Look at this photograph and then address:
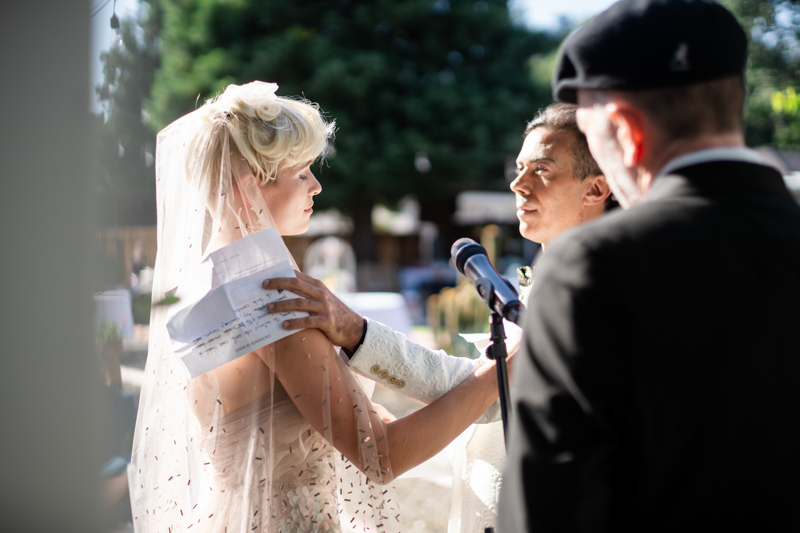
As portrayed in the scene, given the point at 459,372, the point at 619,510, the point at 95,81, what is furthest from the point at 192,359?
the point at 95,81

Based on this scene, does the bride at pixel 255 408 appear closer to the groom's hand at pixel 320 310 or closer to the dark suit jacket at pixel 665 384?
the groom's hand at pixel 320 310

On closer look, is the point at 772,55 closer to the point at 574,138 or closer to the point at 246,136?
the point at 574,138

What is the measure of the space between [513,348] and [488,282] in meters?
0.49

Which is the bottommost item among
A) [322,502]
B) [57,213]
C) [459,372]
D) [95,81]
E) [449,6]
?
[322,502]

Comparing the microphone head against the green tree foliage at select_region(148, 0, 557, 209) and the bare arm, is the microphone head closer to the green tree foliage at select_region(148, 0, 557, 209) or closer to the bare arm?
the bare arm

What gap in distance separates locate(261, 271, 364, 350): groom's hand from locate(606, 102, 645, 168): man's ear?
840 mm

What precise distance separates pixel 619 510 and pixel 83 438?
242 centimetres

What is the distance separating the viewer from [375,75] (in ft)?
50.9

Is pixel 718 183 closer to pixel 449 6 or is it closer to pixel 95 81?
pixel 95 81

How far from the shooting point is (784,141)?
31.3ft

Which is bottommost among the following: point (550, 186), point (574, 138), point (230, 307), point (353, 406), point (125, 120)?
point (353, 406)

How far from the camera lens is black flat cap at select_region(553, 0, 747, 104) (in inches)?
32.0

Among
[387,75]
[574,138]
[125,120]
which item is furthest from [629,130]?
[387,75]

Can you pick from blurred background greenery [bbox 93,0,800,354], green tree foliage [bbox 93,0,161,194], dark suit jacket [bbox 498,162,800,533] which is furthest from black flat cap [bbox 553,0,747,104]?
blurred background greenery [bbox 93,0,800,354]
